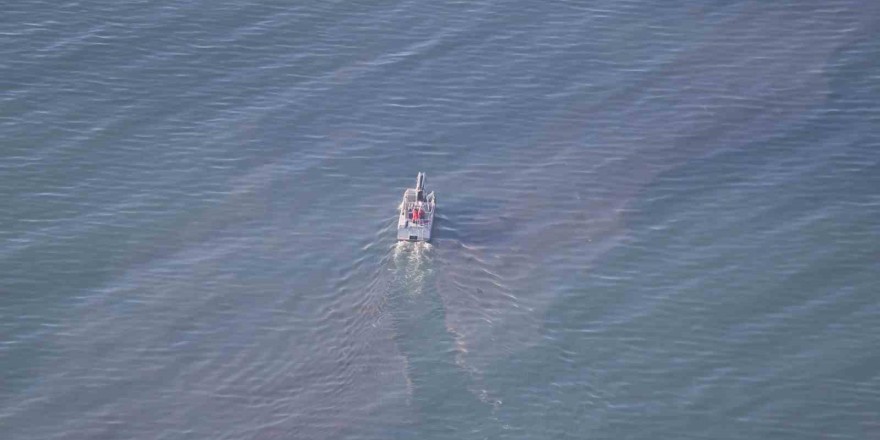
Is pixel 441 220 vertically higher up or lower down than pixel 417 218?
lower down

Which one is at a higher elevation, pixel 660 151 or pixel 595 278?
pixel 660 151

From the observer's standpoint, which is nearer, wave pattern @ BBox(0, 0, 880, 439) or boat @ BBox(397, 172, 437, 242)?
wave pattern @ BBox(0, 0, 880, 439)

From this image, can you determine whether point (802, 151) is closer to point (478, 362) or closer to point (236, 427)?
point (478, 362)

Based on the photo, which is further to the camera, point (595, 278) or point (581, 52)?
point (581, 52)

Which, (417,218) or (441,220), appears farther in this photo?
(441,220)

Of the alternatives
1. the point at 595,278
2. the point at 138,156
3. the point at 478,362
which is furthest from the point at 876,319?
the point at 138,156

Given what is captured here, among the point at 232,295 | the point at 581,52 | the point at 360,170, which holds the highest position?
the point at 581,52

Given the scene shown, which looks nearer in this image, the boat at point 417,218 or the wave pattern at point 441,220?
the wave pattern at point 441,220

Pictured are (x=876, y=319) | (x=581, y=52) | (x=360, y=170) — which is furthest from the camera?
(x=581, y=52)
